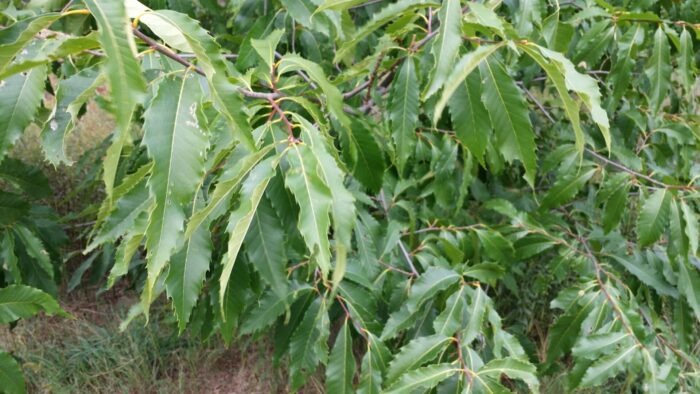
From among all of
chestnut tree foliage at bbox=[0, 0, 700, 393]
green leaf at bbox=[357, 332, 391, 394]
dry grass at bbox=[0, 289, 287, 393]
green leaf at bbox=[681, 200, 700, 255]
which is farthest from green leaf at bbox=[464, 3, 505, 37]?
dry grass at bbox=[0, 289, 287, 393]

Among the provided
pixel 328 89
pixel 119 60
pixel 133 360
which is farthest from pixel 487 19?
pixel 133 360

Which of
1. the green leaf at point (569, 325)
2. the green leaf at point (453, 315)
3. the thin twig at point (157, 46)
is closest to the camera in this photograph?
the thin twig at point (157, 46)

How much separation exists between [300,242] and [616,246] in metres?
1.24

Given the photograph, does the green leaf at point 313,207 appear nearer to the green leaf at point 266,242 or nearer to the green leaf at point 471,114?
the green leaf at point 266,242

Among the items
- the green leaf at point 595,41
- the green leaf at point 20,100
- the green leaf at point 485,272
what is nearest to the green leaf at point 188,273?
the green leaf at point 20,100

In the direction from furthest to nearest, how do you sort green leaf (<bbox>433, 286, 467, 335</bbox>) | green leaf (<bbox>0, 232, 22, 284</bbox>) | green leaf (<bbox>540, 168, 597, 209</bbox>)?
1. green leaf (<bbox>540, 168, 597, 209</bbox>)
2. green leaf (<bbox>0, 232, 22, 284</bbox>)
3. green leaf (<bbox>433, 286, 467, 335</bbox>)

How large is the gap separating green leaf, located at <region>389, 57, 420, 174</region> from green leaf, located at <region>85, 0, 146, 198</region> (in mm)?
690

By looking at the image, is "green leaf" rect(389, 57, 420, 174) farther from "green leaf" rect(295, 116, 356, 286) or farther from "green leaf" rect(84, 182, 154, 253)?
"green leaf" rect(84, 182, 154, 253)

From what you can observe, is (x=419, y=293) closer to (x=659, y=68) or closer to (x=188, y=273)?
(x=188, y=273)

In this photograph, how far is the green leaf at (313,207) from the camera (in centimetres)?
75

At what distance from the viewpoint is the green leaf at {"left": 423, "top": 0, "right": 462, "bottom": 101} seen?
0.82m

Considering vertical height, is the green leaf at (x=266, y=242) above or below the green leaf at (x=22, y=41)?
below

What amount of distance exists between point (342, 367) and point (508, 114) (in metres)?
0.72

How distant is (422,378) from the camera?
1091 millimetres
